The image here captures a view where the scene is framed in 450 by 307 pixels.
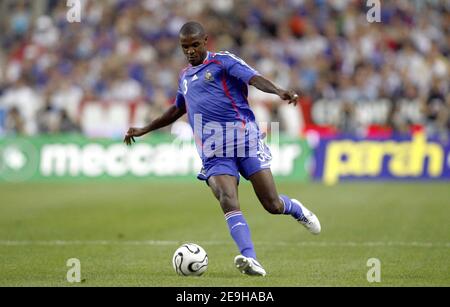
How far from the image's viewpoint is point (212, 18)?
28.5 meters

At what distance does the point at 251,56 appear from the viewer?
27406mm

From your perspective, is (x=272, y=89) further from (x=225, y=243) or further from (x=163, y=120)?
(x=225, y=243)

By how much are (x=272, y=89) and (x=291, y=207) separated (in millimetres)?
1699

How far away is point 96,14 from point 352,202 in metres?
14.0

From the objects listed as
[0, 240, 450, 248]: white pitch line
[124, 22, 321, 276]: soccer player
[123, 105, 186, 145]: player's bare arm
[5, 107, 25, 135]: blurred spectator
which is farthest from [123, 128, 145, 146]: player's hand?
[5, 107, 25, 135]: blurred spectator

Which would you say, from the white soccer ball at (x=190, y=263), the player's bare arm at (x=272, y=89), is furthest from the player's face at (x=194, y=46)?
the white soccer ball at (x=190, y=263)

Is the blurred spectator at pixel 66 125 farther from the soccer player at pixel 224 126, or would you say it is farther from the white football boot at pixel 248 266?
the white football boot at pixel 248 266

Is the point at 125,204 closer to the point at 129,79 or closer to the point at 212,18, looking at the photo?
the point at 129,79

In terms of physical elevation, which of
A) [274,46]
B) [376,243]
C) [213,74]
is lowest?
[376,243]

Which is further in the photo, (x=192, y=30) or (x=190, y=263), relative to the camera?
(x=192, y=30)

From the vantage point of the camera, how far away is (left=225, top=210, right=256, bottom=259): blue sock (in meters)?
9.19

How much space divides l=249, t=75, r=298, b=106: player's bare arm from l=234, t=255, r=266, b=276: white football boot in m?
1.58

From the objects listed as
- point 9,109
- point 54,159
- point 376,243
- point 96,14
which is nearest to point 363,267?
point 376,243

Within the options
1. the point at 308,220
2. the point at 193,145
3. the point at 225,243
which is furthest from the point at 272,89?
the point at 193,145
